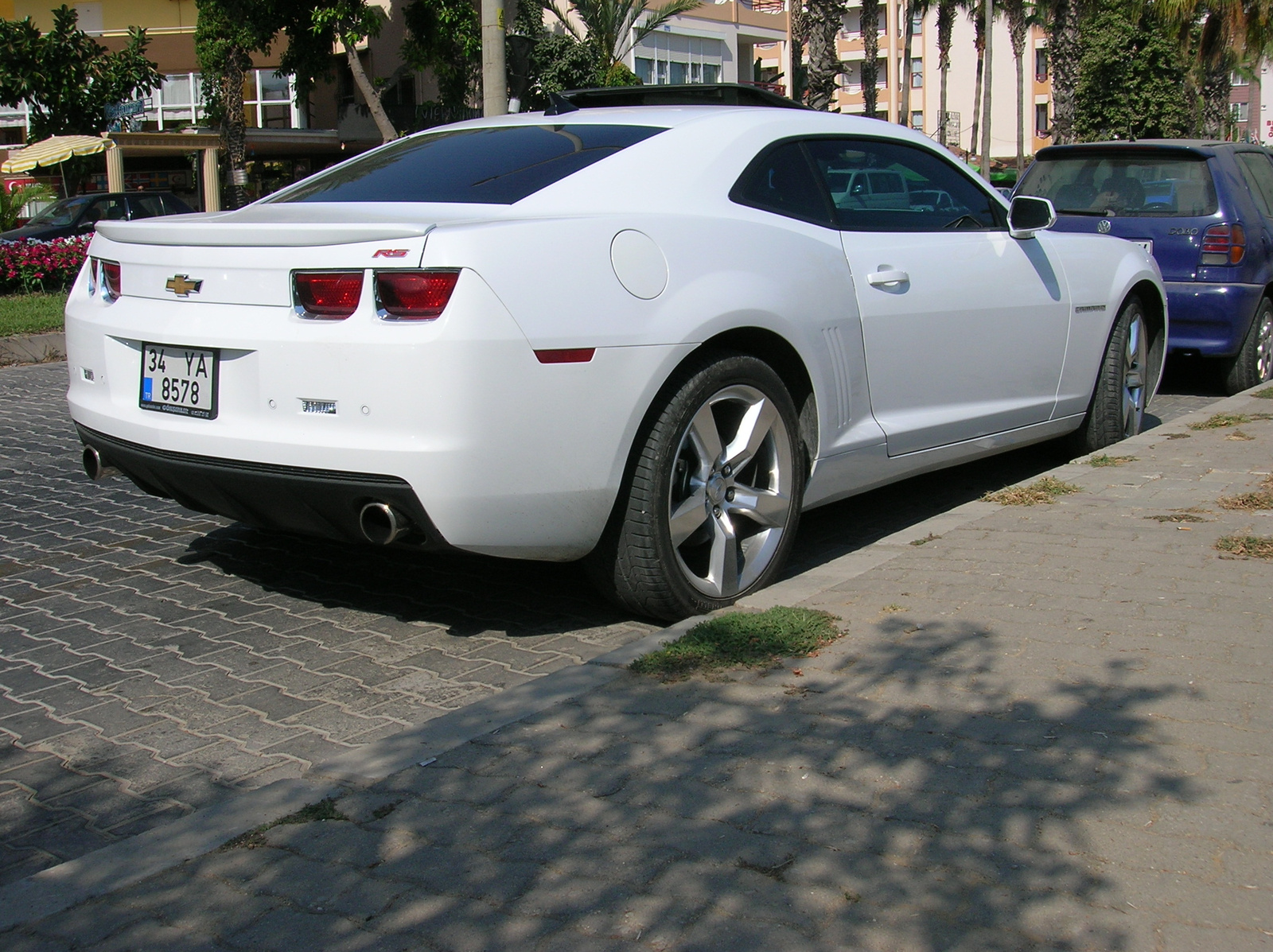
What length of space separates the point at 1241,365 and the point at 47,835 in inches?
317

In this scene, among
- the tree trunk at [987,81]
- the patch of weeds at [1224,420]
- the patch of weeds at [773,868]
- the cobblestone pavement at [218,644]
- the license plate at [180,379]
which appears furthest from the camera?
the tree trunk at [987,81]

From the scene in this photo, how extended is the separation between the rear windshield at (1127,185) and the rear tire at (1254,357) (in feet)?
2.84

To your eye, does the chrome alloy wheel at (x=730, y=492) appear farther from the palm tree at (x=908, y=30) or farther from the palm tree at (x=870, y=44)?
the palm tree at (x=908, y=30)

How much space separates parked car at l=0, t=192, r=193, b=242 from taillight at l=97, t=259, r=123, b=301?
1734 centimetres

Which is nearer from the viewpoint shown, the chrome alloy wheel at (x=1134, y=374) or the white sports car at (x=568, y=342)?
the white sports car at (x=568, y=342)

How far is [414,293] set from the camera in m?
3.43

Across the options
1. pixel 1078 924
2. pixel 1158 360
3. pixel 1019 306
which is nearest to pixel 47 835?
pixel 1078 924

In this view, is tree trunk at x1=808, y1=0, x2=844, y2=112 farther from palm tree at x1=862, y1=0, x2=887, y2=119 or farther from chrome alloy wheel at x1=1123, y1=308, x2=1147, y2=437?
palm tree at x1=862, y1=0, x2=887, y2=119

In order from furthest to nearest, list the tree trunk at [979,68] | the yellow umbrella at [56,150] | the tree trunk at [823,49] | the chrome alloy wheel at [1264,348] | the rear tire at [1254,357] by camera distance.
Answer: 1. the tree trunk at [979,68]
2. the yellow umbrella at [56,150]
3. the tree trunk at [823,49]
4. the chrome alloy wheel at [1264,348]
5. the rear tire at [1254,357]

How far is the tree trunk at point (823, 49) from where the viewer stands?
58.1 ft

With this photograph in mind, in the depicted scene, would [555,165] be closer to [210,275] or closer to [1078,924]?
[210,275]

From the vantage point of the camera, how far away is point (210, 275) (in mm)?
3811

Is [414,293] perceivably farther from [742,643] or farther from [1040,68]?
[1040,68]

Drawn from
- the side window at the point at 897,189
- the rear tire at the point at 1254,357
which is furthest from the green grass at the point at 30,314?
the rear tire at the point at 1254,357
